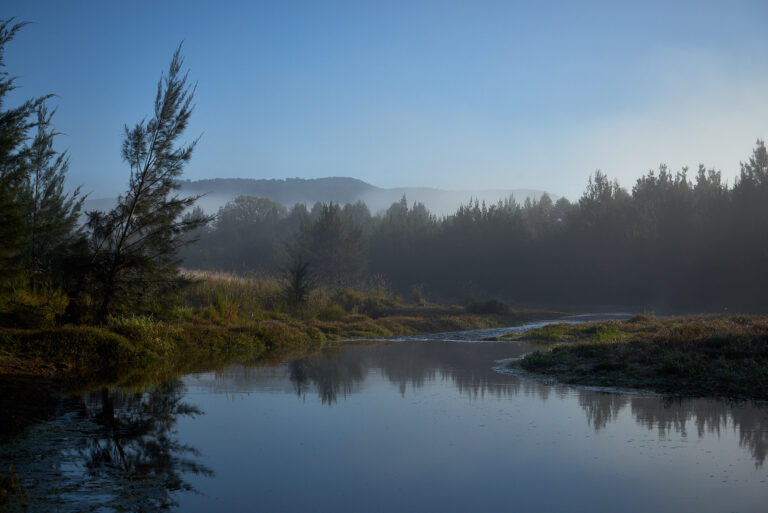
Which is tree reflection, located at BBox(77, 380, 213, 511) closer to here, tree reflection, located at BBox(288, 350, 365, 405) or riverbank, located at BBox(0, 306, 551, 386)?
riverbank, located at BBox(0, 306, 551, 386)

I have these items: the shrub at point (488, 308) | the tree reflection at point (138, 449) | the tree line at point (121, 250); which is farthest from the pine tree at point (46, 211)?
the shrub at point (488, 308)

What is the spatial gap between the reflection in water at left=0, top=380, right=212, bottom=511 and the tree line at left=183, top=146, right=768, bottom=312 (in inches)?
1219

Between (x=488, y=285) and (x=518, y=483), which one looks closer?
(x=518, y=483)

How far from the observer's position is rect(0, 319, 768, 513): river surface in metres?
3.88

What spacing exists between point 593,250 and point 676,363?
161 ft

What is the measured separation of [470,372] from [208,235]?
89.5m

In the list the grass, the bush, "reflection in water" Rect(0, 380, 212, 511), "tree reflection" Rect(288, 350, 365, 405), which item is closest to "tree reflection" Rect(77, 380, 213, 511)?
"reflection in water" Rect(0, 380, 212, 511)

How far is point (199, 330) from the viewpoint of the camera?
12641mm

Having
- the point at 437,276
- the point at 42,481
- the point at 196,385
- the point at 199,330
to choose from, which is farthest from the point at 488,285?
the point at 42,481

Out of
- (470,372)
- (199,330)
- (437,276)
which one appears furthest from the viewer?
(437,276)

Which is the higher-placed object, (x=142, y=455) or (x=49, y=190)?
(x=49, y=190)

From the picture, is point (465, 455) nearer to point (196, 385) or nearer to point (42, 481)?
point (42, 481)

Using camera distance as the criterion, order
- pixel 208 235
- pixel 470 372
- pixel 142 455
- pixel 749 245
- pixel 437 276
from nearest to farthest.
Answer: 1. pixel 142 455
2. pixel 470 372
3. pixel 749 245
4. pixel 437 276
5. pixel 208 235

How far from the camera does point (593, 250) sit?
55000 millimetres
